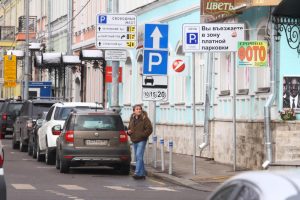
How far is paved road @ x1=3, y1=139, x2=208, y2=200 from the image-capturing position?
1712cm

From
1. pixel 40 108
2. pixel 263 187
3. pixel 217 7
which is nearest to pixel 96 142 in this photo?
pixel 217 7

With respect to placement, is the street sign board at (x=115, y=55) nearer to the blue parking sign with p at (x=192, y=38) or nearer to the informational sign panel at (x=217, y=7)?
the informational sign panel at (x=217, y=7)

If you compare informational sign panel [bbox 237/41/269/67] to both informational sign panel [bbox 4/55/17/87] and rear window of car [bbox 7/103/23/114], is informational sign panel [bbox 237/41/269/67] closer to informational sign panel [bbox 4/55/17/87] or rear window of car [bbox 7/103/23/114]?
rear window of car [bbox 7/103/23/114]

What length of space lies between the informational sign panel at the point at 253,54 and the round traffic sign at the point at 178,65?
269 centimetres

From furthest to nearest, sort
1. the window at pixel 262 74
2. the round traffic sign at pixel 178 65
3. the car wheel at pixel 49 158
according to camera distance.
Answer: the car wheel at pixel 49 158 < the window at pixel 262 74 < the round traffic sign at pixel 178 65

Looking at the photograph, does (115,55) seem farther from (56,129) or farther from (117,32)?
(56,129)

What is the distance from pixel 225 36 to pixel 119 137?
3385 mm

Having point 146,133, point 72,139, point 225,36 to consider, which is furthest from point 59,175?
point 225,36

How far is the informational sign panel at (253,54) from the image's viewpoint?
2102 centimetres

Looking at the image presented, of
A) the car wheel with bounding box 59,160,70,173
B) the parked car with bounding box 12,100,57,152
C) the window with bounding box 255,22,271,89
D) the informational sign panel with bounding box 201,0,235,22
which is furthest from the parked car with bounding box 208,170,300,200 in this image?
the parked car with bounding box 12,100,57,152

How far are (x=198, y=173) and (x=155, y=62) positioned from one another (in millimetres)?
2930

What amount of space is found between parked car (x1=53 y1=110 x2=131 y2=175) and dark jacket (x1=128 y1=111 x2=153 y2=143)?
0.79 meters

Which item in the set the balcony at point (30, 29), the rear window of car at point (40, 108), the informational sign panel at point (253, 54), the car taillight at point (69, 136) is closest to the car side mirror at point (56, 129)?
the car taillight at point (69, 136)

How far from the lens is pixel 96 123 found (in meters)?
22.7
